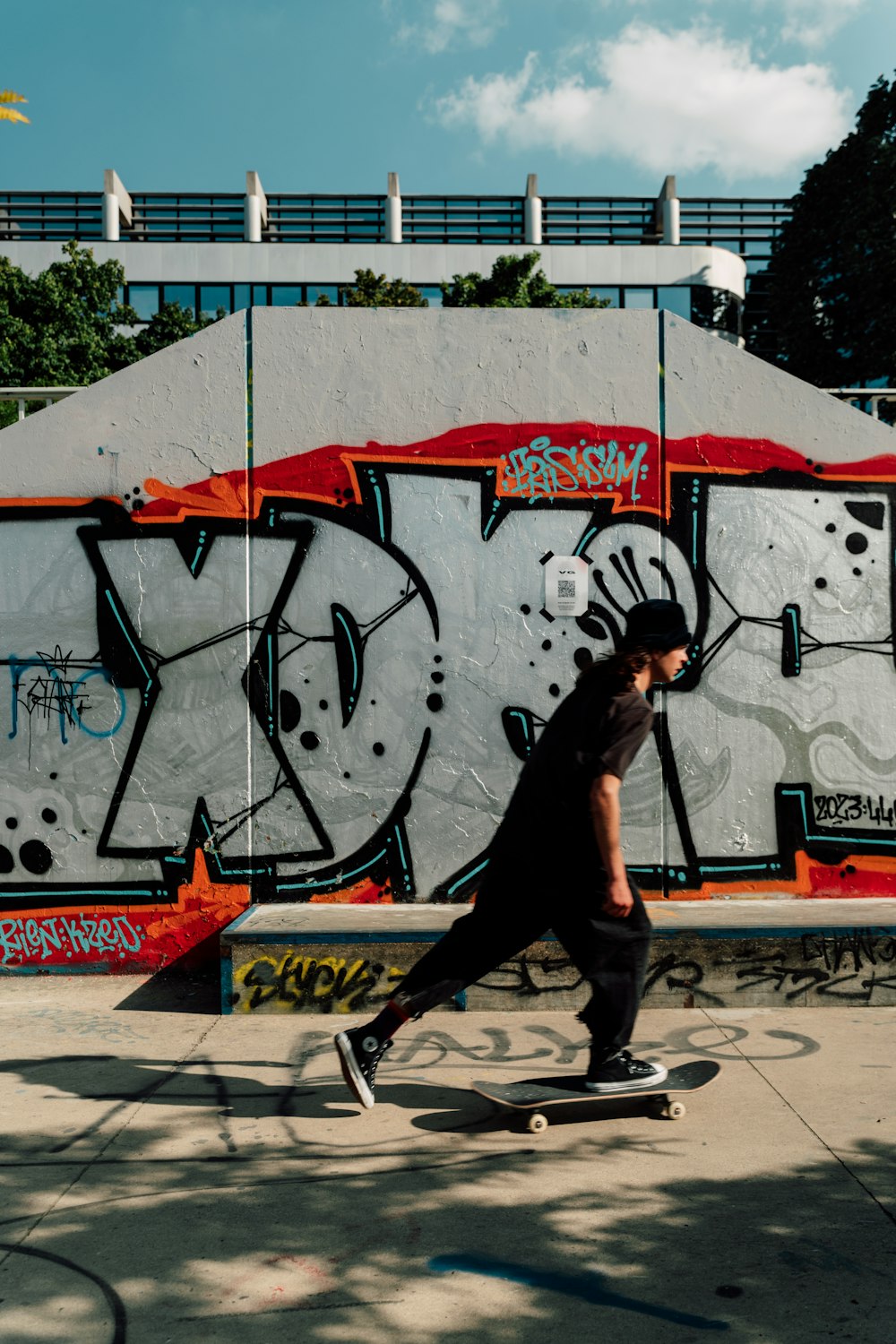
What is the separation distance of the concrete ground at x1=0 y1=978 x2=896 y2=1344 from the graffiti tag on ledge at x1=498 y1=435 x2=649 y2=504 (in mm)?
2686

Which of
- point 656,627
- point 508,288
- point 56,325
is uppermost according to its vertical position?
point 508,288

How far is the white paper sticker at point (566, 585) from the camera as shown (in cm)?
572

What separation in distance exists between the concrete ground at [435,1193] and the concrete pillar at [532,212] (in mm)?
42800

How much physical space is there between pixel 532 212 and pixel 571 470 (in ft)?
136

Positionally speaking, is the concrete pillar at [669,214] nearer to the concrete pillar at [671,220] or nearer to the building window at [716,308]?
the concrete pillar at [671,220]

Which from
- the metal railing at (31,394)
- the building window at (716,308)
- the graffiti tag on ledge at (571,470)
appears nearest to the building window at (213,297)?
the building window at (716,308)

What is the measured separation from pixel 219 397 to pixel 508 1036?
11.4 ft

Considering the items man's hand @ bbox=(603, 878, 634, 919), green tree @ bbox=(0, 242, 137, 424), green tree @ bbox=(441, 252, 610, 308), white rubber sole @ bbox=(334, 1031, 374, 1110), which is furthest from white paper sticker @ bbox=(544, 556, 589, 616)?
green tree @ bbox=(441, 252, 610, 308)

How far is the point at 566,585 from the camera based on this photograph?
5.73 meters

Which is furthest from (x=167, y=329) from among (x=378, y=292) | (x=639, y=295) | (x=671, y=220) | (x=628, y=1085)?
(x=628, y=1085)

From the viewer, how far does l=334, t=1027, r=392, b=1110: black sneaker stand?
147 inches

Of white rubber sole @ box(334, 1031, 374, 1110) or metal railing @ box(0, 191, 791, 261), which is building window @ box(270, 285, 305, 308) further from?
white rubber sole @ box(334, 1031, 374, 1110)

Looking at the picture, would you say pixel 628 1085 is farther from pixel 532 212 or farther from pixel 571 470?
pixel 532 212

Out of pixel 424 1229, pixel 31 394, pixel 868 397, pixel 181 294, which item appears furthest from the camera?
pixel 181 294
